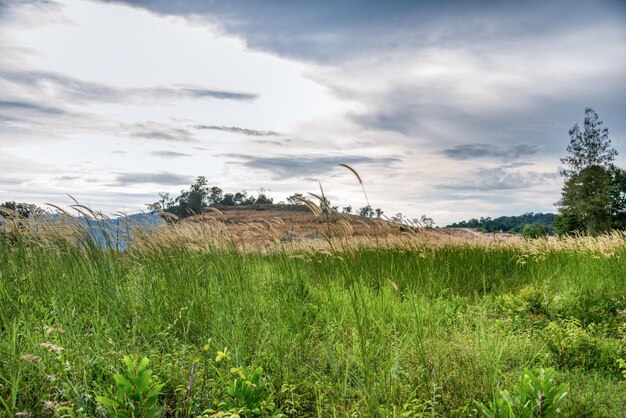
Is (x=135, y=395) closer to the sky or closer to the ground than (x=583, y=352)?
closer to the sky

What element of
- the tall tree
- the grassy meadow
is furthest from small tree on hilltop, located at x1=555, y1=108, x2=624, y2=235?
the grassy meadow

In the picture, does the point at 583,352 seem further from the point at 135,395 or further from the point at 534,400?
the point at 135,395

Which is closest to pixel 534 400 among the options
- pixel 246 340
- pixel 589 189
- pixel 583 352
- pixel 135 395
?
pixel 135 395

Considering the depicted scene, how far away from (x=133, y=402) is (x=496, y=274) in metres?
8.25

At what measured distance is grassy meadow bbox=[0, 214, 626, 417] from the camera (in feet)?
10.8

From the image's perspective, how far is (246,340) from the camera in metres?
4.24

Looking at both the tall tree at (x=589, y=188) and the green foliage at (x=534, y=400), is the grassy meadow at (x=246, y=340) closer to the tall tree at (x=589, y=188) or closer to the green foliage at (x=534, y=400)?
the green foliage at (x=534, y=400)

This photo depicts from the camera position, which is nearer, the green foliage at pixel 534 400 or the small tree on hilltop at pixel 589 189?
the green foliage at pixel 534 400

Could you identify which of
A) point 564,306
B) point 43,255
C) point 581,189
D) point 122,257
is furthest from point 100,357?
point 581,189

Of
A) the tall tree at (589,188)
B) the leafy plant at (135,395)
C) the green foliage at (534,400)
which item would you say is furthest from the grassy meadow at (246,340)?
the tall tree at (589,188)

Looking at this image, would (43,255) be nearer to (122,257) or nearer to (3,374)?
(122,257)

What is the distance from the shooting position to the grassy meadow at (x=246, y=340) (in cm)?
329

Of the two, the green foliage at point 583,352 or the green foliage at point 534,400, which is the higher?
the green foliage at point 534,400

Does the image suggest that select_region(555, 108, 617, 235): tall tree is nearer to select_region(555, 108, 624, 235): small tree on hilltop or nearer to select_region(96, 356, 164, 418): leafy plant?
select_region(555, 108, 624, 235): small tree on hilltop
